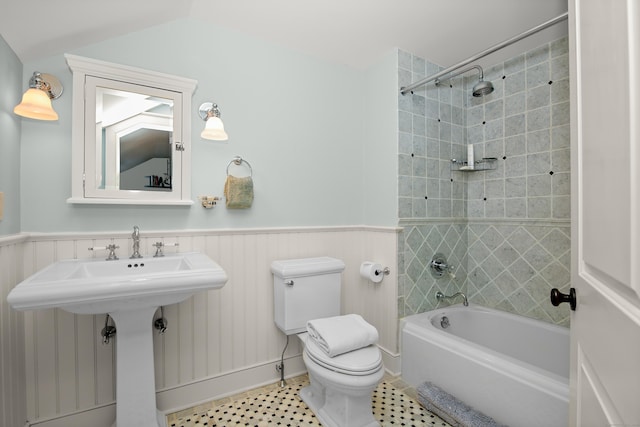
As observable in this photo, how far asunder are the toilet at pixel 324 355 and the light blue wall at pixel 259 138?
1.30 feet

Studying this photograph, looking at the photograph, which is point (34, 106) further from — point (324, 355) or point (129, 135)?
point (324, 355)

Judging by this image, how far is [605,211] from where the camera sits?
22.6 inches

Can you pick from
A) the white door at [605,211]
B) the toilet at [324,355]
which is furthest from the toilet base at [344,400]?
the white door at [605,211]

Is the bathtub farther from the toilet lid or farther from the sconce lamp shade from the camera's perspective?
the sconce lamp shade

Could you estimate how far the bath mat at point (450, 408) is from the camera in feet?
5.01

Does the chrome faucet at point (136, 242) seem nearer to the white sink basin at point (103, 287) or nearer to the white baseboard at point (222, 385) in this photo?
the white sink basin at point (103, 287)

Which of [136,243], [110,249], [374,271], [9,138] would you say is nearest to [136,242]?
[136,243]

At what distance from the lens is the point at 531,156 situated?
2191mm

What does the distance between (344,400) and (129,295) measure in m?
1.15

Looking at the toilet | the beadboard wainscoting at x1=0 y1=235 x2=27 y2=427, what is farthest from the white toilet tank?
the beadboard wainscoting at x1=0 y1=235 x2=27 y2=427

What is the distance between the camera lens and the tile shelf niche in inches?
95.1

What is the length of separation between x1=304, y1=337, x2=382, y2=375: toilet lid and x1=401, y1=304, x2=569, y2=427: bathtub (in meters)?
0.51

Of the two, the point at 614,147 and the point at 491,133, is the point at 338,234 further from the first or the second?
the point at 614,147

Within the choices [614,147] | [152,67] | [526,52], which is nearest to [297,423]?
[614,147]
